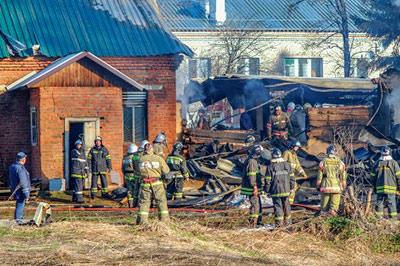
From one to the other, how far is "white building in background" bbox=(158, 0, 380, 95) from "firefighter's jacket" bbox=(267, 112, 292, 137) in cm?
2173

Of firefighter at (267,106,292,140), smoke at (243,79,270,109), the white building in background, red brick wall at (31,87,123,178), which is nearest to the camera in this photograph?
red brick wall at (31,87,123,178)

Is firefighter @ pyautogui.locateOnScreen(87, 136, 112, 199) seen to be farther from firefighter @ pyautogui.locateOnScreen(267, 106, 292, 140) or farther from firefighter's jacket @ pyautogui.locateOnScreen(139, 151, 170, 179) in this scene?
firefighter's jacket @ pyautogui.locateOnScreen(139, 151, 170, 179)

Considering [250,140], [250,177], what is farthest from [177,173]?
[250,140]

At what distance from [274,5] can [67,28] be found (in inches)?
1106

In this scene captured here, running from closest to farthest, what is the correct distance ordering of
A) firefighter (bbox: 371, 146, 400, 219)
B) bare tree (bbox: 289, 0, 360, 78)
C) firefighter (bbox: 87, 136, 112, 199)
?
firefighter (bbox: 371, 146, 400, 219), firefighter (bbox: 87, 136, 112, 199), bare tree (bbox: 289, 0, 360, 78)

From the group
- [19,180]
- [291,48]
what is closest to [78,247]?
[19,180]

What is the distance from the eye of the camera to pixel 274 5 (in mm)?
53344

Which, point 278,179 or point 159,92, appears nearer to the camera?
point 278,179

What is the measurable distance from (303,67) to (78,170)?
30.3 meters

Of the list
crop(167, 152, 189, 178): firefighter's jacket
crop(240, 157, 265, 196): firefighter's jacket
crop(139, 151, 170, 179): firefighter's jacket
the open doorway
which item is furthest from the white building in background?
crop(139, 151, 170, 179): firefighter's jacket

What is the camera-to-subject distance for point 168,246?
15352 millimetres

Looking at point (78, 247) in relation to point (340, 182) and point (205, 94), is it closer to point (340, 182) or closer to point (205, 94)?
point (340, 182)

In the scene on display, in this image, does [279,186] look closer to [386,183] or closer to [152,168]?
[386,183]

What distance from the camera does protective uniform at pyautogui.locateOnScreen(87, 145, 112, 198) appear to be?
24.0m
